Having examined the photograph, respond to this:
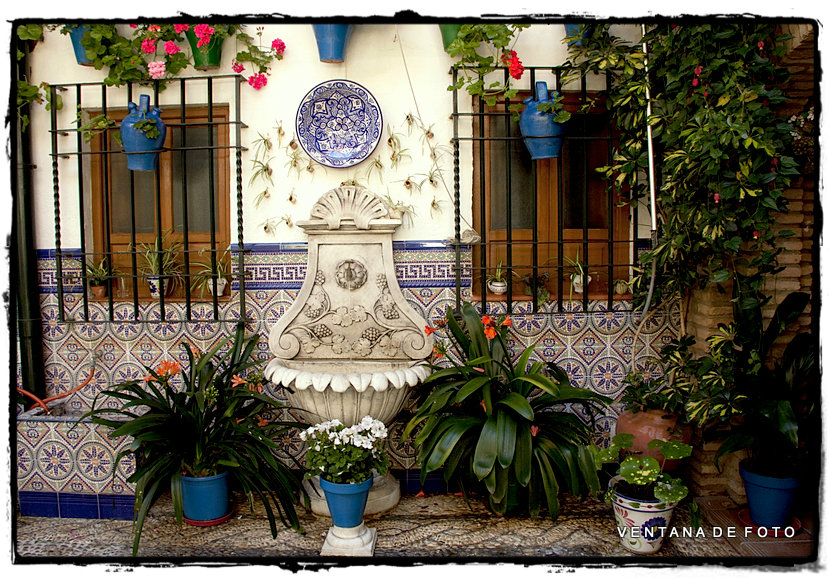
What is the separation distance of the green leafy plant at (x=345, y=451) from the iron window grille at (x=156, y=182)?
969 mm

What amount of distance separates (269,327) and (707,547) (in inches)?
95.3

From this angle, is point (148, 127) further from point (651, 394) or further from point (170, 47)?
point (651, 394)

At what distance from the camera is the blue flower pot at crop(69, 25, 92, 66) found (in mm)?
3408

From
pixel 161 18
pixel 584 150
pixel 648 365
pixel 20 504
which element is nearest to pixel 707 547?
pixel 648 365

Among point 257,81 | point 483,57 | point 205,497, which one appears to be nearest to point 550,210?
point 483,57

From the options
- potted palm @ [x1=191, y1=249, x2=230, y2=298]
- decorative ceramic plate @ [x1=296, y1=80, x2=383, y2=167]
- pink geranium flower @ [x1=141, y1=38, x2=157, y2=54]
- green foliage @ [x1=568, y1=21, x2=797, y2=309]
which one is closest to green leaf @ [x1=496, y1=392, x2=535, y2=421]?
green foliage @ [x1=568, y1=21, x2=797, y2=309]

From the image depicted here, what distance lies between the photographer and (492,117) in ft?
11.8

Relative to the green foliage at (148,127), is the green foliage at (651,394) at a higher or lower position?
lower

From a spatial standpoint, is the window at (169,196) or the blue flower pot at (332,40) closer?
the blue flower pot at (332,40)

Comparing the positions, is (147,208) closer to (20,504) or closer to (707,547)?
(20,504)

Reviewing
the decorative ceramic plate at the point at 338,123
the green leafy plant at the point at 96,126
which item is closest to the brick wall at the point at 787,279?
the decorative ceramic plate at the point at 338,123

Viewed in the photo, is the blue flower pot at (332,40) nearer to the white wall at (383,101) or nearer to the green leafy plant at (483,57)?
the white wall at (383,101)

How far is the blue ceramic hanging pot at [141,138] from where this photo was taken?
11.2 feet

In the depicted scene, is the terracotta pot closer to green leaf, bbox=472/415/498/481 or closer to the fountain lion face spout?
green leaf, bbox=472/415/498/481
